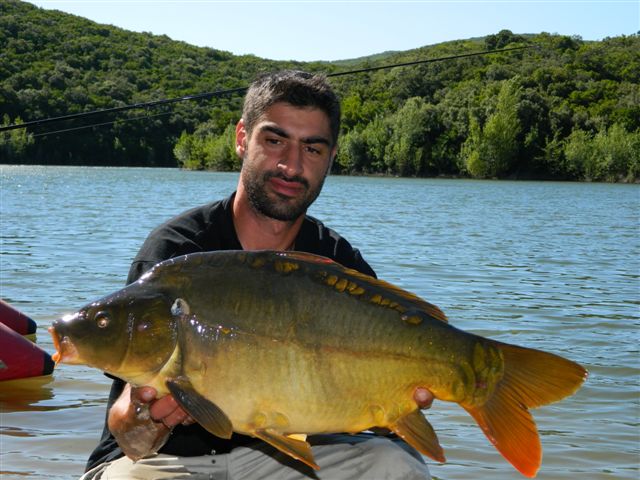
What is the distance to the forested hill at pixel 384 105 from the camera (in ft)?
239

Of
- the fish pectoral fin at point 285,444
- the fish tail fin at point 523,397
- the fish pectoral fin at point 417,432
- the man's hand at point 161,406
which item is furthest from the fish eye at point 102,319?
the fish tail fin at point 523,397

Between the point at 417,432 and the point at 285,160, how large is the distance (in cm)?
133

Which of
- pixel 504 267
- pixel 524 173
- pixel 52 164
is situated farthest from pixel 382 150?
pixel 504 267

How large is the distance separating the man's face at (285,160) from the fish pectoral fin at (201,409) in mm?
1125

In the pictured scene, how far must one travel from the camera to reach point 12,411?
19.5 ft

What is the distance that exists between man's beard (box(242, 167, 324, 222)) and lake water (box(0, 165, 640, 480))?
7.49ft

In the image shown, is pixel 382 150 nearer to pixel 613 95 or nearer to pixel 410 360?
pixel 613 95

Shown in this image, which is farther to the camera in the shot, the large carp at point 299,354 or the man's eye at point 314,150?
the man's eye at point 314,150

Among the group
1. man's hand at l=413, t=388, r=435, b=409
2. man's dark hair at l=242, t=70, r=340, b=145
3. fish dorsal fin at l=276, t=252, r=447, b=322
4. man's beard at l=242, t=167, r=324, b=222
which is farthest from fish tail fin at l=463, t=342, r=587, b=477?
man's dark hair at l=242, t=70, r=340, b=145

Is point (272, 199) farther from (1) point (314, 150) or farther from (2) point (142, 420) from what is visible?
(2) point (142, 420)

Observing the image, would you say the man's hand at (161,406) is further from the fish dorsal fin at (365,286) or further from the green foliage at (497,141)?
the green foliage at (497,141)

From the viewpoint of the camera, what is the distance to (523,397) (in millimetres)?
2613

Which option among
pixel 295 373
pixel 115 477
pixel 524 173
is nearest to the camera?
pixel 295 373

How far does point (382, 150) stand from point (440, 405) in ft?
243
